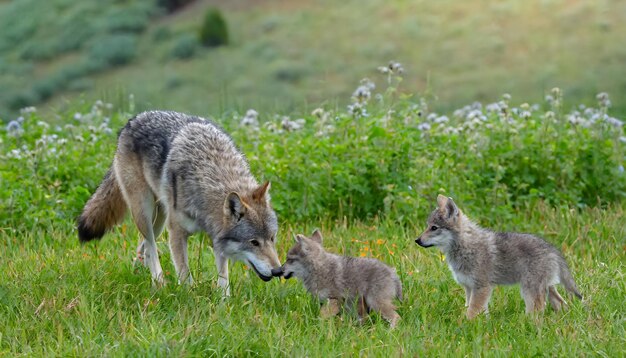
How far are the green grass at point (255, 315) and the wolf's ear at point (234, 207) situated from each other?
0.52 m

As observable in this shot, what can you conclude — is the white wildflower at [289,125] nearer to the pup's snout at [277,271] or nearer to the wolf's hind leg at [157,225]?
the wolf's hind leg at [157,225]

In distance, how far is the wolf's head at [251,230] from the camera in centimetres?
711

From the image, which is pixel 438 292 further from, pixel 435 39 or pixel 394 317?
pixel 435 39

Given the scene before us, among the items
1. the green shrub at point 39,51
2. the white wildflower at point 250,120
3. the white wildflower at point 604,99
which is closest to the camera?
the white wildflower at point 604,99

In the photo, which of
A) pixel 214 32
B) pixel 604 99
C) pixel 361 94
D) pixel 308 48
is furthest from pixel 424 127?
pixel 214 32

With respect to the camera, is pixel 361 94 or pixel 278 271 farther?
pixel 361 94

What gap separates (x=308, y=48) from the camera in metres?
34.3

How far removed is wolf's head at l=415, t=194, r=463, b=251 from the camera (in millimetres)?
7145

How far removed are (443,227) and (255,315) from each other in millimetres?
1621

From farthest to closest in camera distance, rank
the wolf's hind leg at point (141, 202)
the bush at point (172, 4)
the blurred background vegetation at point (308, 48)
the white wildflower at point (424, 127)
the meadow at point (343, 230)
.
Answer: the bush at point (172, 4) < the blurred background vegetation at point (308, 48) < the white wildflower at point (424, 127) < the wolf's hind leg at point (141, 202) < the meadow at point (343, 230)

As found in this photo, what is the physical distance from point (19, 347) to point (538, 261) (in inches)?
137

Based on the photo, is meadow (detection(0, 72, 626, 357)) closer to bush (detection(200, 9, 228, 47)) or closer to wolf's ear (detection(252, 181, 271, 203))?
wolf's ear (detection(252, 181, 271, 203))

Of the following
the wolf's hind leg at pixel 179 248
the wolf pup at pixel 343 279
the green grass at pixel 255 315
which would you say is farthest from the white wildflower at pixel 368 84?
the wolf pup at pixel 343 279

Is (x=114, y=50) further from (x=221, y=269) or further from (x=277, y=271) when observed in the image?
(x=277, y=271)
